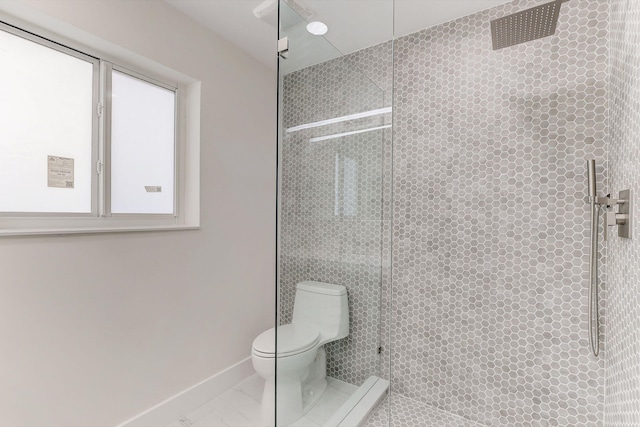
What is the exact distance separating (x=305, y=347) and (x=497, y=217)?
1.21 meters

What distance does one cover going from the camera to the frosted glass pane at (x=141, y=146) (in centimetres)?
174

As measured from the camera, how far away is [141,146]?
6.09 feet

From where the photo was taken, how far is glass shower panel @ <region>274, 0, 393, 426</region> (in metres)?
1.29

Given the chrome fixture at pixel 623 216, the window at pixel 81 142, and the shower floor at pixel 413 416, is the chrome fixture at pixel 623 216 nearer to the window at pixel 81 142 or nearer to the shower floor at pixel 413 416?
the shower floor at pixel 413 416

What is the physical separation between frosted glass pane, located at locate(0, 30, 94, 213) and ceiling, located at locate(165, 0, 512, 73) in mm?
737

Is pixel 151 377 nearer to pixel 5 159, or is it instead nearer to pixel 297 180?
pixel 5 159

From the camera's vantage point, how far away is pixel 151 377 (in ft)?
5.74

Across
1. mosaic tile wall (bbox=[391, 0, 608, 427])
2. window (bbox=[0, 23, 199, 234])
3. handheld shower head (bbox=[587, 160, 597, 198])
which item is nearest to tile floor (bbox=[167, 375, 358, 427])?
mosaic tile wall (bbox=[391, 0, 608, 427])

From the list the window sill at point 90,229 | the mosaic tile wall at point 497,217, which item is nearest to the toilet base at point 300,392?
the mosaic tile wall at point 497,217

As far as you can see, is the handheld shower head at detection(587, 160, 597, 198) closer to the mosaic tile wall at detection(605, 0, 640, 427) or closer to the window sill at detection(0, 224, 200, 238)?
the mosaic tile wall at detection(605, 0, 640, 427)

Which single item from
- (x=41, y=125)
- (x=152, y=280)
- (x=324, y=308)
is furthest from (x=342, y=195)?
(x=41, y=125)

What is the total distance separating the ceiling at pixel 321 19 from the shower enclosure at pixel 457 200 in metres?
0.01

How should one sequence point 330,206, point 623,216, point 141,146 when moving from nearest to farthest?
point 623,216 → point 330,206 → point 141,146

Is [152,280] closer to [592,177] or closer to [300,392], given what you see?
[300,392]
